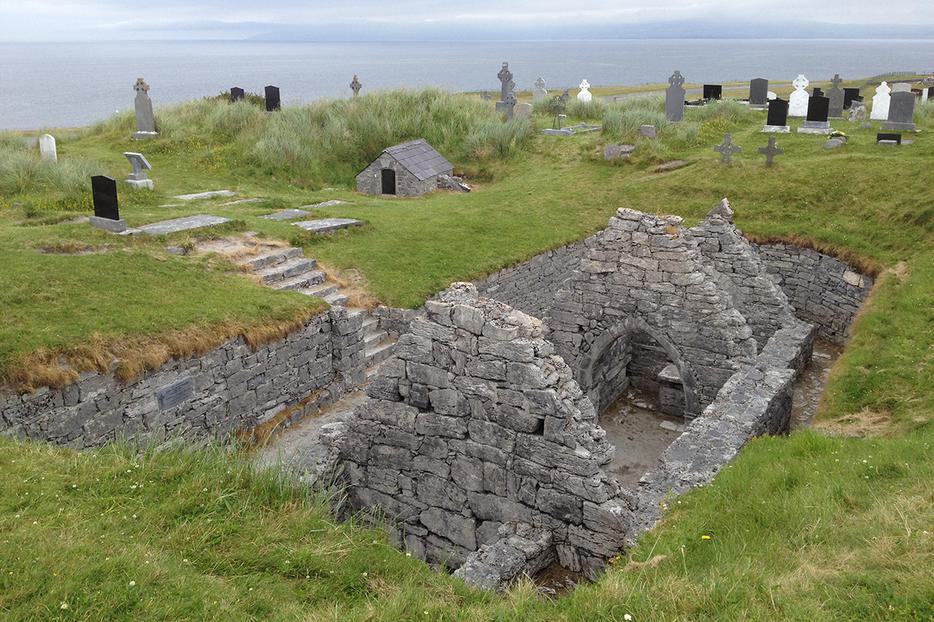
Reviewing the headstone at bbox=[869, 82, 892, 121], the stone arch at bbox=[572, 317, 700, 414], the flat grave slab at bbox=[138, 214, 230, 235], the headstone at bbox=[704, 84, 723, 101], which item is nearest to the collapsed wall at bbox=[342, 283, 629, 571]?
the stone arch at bbox=[572, 317, 700, 414]

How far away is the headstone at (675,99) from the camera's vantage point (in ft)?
92.7

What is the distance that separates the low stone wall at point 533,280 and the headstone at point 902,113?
11.8m

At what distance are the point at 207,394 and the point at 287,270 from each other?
429 centimetres

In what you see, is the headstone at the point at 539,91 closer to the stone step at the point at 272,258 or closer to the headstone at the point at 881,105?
the headstone at the point at 881,105

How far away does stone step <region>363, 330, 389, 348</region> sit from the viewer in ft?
48.0

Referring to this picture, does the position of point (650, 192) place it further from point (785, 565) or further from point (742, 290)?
point (785, 565)

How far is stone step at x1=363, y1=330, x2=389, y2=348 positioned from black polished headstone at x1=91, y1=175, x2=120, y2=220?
5.71m

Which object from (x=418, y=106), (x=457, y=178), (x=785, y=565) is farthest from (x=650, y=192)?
(x=785, y=565)

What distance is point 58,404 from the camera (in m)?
9.46

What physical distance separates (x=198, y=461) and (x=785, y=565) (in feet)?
17.0

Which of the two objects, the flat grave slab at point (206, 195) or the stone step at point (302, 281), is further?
the flat grave slab at point (206, 195)

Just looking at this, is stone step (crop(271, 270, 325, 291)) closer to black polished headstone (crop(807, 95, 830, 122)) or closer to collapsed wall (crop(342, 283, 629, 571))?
collapsed wall (crop(342, 283, 629, 571))

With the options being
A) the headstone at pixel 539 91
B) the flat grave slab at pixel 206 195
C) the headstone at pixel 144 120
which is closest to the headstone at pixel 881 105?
the headstone at pixel 539 91

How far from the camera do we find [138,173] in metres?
19.9
